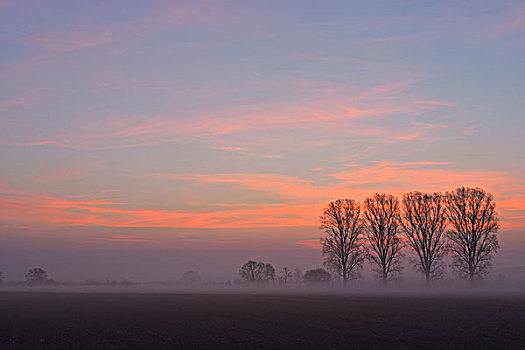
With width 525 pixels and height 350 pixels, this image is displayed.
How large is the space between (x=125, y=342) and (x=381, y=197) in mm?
71803

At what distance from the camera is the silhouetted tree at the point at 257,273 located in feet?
587

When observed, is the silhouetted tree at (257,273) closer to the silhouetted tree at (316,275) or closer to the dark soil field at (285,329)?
the silhouetted tree at (316,275)

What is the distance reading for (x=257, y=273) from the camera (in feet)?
598

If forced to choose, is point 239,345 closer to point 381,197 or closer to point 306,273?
point 381,197

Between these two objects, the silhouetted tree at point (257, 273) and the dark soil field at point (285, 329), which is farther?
the silhouetted tree at point (257, 273)

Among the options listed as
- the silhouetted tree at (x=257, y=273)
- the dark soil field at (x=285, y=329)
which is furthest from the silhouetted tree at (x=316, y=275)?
the dark soil field at (x=285, y=329)

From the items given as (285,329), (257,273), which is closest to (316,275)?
(257,273)

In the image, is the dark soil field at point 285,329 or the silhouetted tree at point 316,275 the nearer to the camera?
the dark soil field at point 285,329

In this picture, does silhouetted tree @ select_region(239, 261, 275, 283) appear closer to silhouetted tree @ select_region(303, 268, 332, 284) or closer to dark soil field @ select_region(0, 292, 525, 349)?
silhouetted tree @ select_region(303, 268, 332, 284)

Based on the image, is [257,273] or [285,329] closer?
[285,329]

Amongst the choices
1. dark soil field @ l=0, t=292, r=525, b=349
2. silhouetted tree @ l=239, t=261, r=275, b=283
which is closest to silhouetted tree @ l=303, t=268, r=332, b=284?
silhouetted tree @ l=239, t=261, r=275, b=283

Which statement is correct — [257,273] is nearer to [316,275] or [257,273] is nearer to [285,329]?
[316,275]

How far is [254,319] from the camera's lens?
40344mm

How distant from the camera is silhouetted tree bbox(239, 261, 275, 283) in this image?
7047 inches
